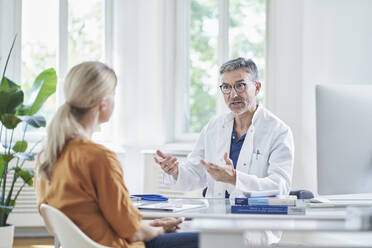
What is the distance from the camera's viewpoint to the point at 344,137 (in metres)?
1.77

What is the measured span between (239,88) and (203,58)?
2138 mm

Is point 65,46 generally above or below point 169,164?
above

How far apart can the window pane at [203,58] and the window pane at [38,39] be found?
1.30 metres

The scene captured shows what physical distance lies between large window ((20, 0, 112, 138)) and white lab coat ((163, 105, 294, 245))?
86.7 inches

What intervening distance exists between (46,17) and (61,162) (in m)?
3.28

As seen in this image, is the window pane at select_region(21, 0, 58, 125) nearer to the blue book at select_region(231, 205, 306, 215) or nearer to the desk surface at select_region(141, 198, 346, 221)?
the desk surface at select_region(141, 198, 346, 221)

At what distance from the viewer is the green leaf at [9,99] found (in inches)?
130

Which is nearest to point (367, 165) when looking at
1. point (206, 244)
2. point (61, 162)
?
point (206, 244)

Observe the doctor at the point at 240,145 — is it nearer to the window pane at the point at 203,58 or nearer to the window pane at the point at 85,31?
the window pane at the point at 203,58

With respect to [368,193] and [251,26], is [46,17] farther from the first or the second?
[368,193]

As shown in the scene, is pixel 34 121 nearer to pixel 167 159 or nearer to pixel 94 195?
pixel 167 159

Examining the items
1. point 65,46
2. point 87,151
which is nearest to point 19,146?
point 65,46

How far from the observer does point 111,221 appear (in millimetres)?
1594

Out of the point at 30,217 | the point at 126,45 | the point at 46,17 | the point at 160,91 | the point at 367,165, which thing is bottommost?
the point at 30,217
